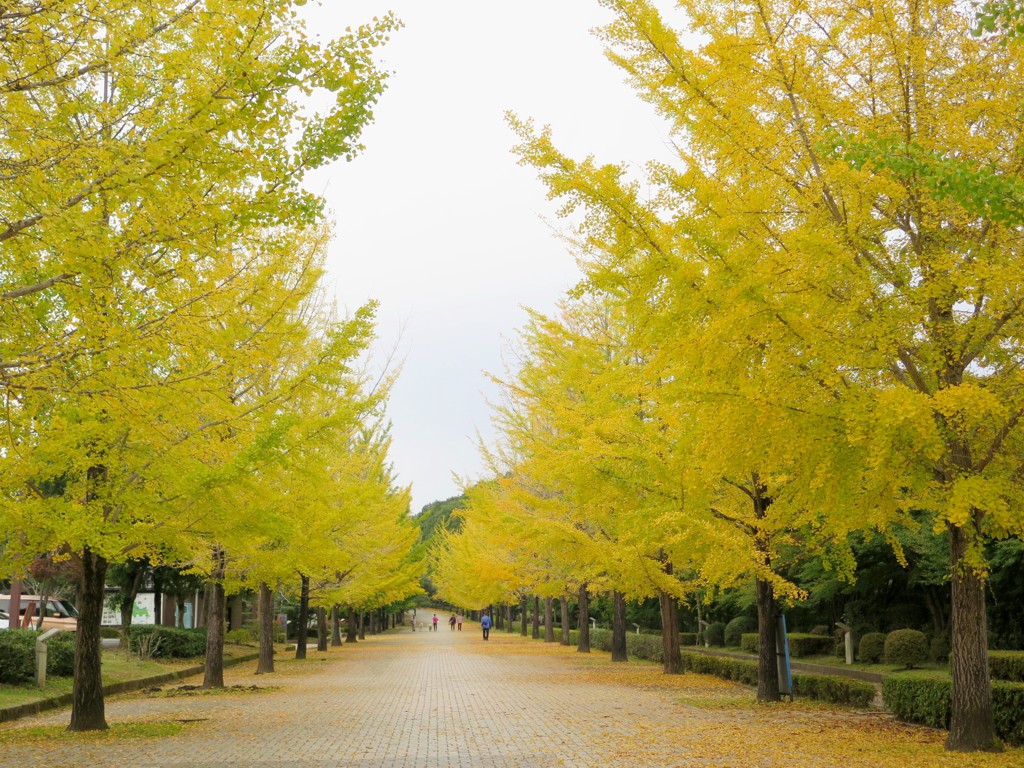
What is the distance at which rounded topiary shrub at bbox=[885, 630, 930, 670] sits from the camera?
20359 millimetres

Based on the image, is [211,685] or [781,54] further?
[211,685]

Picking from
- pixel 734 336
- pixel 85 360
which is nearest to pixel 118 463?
pixel 85 360

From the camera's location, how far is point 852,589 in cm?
2630

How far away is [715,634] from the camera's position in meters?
33.2

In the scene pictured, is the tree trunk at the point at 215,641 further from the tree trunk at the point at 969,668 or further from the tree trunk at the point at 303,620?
the tree trunk at the point at 969,668

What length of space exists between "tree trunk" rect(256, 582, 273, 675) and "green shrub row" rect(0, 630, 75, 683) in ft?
19.3

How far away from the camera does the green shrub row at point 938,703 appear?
9.75 m

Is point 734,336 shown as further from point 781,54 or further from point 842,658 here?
point 842,658

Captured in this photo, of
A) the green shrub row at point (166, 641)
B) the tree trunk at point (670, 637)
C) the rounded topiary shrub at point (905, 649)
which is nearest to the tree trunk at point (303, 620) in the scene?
the green shrub row at point (166, 641)

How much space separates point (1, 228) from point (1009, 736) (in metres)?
10.9

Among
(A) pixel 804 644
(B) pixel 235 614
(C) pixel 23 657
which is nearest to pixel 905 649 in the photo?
(A) pixel 804 644

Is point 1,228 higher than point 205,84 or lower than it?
lower

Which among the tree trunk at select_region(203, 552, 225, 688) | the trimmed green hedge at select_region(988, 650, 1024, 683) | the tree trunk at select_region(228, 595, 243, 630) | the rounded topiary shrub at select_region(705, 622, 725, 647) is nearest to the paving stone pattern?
the tree trunk at select_region(203, 552, 225, 688)

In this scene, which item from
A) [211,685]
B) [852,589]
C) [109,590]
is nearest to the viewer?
[211,685]
